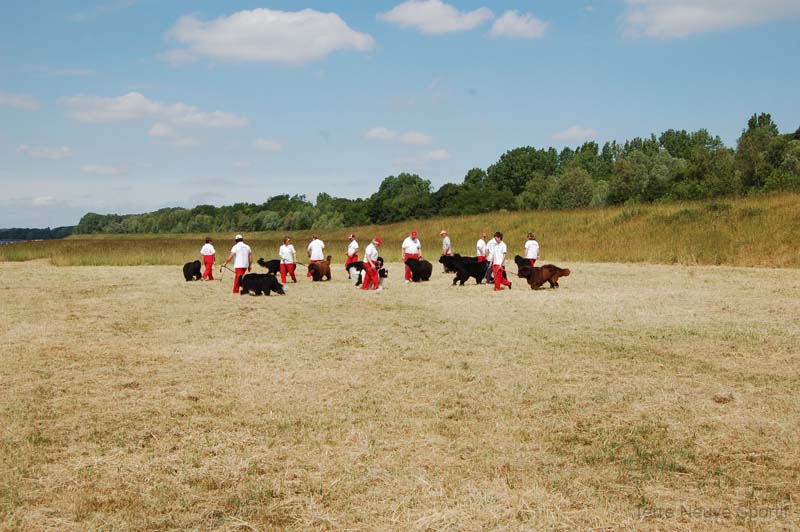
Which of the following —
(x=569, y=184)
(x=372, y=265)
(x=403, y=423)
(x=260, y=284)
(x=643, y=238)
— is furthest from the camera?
(x=569, y=184)

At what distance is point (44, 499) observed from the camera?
167 inches

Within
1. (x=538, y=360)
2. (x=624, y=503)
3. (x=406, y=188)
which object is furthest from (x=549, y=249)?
(x=406, y=188)

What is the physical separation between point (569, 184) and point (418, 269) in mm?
58626

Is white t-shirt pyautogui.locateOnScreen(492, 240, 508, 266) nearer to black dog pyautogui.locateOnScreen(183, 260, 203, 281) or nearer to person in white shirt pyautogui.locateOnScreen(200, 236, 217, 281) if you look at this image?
person in white shirt pyautogui.locateOnScreen(200, 236, 217, 281)

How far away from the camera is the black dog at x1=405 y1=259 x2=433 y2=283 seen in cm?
2011

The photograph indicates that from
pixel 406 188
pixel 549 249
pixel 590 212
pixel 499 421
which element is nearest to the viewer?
pixel 499 421

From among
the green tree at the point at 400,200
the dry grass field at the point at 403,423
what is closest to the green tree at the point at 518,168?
the green tree at the point at 400,200

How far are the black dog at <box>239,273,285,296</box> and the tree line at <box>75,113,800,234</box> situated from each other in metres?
29.9

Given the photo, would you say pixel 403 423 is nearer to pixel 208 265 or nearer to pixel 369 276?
pixel 369 276

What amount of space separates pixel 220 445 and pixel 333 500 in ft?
4.89

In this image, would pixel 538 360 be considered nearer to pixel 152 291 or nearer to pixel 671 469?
pixel 671 469

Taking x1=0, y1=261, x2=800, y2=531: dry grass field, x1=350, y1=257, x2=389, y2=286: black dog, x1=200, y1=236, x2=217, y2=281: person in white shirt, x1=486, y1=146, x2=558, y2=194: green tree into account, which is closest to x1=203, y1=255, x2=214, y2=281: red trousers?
x1=200, y1=236, x2=217, y2=281: person in white shirt

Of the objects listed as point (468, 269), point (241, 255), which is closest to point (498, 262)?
point (468, 269)

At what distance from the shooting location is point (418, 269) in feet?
66.2
